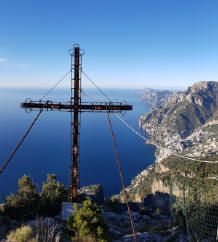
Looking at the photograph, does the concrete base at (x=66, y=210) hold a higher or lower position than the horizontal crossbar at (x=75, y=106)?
lower

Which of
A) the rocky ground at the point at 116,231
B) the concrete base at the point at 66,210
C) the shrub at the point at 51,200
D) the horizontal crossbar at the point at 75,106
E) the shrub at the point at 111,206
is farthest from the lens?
the shrub at the point at 111,206

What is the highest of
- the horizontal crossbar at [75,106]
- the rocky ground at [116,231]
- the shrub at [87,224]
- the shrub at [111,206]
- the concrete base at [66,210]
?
the horizontal crossbar at [75,106]

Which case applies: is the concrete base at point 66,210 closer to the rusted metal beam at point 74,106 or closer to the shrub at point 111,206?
the rusted metal beam at point 74,106

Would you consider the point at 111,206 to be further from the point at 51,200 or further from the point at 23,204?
the point at 23,204

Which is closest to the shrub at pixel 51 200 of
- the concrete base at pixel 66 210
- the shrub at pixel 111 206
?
the concrete base at pixel 66 210

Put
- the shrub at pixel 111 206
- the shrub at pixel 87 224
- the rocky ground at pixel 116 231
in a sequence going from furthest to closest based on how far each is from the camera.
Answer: the shrub at pixel 111 206
the rocky ground at pixel 116 231
the shrub at pixel 87 224

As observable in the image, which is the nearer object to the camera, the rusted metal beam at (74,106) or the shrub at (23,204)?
the rusted metal beam at (74,106)

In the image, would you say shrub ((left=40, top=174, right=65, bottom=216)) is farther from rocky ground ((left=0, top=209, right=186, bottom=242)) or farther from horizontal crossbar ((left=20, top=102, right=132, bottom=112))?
horizontal crossbar ((left=20, top=102, right=132, bottom=112))

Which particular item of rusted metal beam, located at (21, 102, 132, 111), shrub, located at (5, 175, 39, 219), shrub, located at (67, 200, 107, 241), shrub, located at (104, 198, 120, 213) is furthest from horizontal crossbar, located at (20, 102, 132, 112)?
shrub, located at (104, 198, 120, 213)

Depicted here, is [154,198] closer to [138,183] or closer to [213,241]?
[138,183]

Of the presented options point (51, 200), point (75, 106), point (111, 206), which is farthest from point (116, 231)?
point (111, 206)
